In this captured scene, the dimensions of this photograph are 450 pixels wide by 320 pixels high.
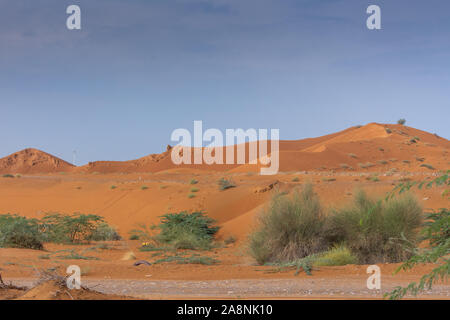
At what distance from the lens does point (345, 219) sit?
1295 cm

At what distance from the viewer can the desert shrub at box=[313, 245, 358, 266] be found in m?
11.6

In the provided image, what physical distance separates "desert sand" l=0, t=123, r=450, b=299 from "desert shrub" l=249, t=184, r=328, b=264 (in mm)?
695

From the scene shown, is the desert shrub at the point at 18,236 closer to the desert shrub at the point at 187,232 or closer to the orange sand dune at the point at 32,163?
the desert shrub at the point at 187,232

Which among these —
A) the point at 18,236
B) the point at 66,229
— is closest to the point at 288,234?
the point at 18,236

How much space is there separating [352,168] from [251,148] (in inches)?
1121

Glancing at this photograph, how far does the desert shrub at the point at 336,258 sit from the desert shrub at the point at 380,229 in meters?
0.48

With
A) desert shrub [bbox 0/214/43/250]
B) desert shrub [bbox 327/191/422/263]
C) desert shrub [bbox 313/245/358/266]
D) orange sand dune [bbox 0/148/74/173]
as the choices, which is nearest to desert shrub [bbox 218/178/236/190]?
desert shrub [bbox 0/214/43/250]

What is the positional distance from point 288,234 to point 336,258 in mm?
1445

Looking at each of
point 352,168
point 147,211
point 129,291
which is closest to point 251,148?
point 352,168

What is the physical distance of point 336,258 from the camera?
11.7m

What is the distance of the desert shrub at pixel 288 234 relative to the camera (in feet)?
40.7

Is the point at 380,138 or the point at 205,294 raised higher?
the point at 380,138

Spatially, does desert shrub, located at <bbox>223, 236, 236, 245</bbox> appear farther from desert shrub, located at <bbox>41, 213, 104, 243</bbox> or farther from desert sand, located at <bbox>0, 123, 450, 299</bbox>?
desert shrub, located at <bbox>41, 213, 104, 243</bbox>

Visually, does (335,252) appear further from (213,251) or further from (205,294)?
(213,251)
